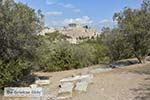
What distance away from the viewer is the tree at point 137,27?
23.4 meters

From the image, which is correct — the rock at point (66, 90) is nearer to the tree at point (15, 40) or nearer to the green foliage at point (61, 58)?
the tree at point (15, 40)

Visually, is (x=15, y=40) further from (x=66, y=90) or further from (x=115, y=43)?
(x=115, y=43)

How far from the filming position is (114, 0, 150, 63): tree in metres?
23.4

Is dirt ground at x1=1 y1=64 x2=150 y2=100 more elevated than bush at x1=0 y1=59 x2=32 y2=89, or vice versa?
Answer: bush at x1=0 y1=59 x2=32 y2=89

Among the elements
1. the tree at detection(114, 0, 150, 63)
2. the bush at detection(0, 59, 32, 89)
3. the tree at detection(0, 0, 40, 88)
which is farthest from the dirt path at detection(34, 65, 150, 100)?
the tree at detection(114, 0, 150, 63)

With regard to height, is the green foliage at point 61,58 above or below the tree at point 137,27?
below

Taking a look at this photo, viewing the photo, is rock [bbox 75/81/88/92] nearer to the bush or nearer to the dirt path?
the dirt path

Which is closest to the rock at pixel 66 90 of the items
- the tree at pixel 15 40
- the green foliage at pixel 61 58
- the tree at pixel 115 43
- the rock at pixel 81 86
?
the rock at pixel 81 86

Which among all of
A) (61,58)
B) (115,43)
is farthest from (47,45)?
(115,43)

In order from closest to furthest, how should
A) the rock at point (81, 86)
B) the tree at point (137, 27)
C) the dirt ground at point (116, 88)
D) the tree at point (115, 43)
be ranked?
1. the dirt ground at point (116, 88)
2. the rock at point (81, 86)
3. the tree at point (137, 27)
4. the tree at point (115, 43)

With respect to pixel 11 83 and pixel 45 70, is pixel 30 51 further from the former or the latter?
pixel 45 70

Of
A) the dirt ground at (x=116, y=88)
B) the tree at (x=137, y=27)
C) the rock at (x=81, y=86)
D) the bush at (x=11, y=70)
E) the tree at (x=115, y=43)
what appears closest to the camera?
the dirt ground at (x=116, y=88)

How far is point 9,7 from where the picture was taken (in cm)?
1537

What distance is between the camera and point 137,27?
77.1 ft
